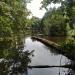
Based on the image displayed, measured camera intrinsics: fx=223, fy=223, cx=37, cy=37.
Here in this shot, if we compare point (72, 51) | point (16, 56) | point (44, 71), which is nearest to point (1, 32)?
point (16, 56)

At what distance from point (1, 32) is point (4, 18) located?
2.80 ft

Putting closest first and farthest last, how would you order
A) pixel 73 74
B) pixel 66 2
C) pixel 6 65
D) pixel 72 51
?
pixel 6 65 → pixel 73 74 → pixel 66 2 → pixel 72 51

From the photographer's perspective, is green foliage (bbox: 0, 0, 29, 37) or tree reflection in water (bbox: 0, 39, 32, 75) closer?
tree reflection in water (bbox: 0, 39, 32, 75)

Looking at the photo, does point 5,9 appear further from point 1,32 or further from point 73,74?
point 73,74

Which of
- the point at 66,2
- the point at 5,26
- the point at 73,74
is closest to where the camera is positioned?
the point at 5,26

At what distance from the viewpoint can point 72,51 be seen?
46.1 ft

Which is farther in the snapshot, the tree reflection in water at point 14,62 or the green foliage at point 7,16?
the green foliage at point 7,16

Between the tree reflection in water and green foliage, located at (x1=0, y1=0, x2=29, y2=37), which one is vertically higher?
green foliage, located at (x1=0, y1=0, x2=29, y2=37)

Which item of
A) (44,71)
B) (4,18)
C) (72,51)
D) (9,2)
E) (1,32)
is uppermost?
(9,2)

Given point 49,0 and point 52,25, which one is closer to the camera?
point 49,0

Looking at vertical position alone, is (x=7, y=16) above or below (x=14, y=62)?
above

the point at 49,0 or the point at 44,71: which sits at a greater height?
the point at 49,0

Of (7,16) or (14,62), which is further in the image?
(7,16)

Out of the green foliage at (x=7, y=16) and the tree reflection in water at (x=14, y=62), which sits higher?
the green foliage at (x=7, y=16)
